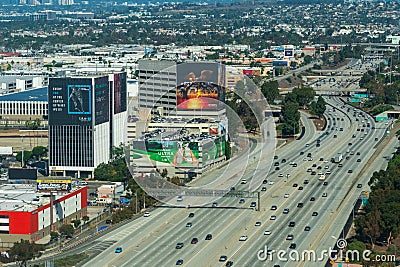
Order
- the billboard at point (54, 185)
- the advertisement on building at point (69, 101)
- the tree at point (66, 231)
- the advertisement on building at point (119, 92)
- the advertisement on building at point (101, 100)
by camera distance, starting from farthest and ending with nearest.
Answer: the advertisement on building at point (119, 92) → the advertisement on building at point (101, 100) → the advertisement on building at point (69, 101) → the billboard at point (54, 185) → the tree at point (66, 231)

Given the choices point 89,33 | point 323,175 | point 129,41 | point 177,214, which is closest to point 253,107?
point 323,175

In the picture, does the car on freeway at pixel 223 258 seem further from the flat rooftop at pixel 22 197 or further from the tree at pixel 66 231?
the flat rooftop at pixel 22 197

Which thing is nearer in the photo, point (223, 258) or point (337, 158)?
point (223, 258)

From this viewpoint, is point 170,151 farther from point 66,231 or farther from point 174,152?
point 66,231

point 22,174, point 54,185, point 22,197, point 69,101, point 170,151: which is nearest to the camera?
point 22,197

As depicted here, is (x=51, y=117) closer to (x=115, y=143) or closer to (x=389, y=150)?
(x=115, y=143)

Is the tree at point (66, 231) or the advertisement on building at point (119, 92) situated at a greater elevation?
the advertisement on building at point (119, 92)

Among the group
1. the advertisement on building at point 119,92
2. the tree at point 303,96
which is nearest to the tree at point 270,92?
the tree at point 303,96

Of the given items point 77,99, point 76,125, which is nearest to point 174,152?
point 76,125
